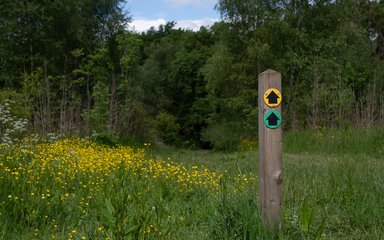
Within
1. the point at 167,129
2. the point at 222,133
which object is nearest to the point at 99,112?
the point at 222,133

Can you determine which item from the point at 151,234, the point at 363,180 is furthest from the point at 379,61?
the point at 151,234

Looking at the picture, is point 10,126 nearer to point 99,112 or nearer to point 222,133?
point 99,112

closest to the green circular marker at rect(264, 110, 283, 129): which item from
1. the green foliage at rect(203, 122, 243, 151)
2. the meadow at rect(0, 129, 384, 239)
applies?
the meadow at rect(0, 129, 384, 239)

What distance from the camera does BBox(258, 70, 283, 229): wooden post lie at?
11.1 feet

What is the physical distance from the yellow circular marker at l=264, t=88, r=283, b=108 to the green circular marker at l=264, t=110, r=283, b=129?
6 cm

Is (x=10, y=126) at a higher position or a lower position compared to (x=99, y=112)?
lower

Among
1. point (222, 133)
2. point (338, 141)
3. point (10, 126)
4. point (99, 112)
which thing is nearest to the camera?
point (10, 126)

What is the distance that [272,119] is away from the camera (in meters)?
3.42

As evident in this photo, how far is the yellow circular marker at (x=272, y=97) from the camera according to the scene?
344cm

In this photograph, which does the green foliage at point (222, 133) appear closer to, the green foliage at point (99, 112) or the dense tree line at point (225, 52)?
the dense tree line at point (225, 52)

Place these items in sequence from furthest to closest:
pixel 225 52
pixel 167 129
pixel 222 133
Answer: pixel 167 129 < pixel 222 133 < pixel 225 52

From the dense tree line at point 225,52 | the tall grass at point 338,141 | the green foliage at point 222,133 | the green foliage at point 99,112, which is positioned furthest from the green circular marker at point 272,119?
the green foliage at point 222,133

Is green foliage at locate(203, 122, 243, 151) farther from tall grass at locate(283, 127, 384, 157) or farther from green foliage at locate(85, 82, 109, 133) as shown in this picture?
tall grass at locate(283, 127, 384, 157)

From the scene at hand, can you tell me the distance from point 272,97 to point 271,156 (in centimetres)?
45
